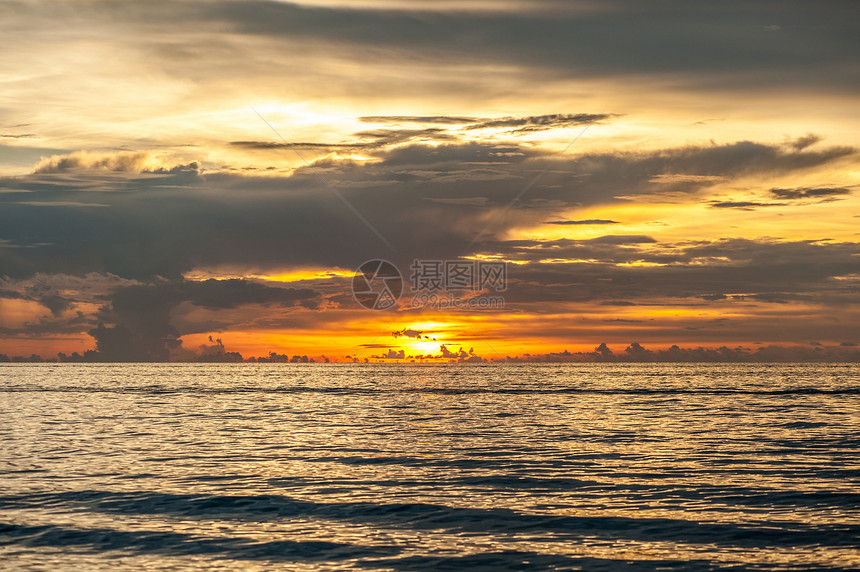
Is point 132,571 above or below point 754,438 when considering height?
above

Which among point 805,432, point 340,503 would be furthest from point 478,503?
point 805,432

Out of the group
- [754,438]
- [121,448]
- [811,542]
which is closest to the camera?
[811,542]

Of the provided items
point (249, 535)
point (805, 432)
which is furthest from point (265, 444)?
point (805, 432)

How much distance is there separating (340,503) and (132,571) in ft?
33.5

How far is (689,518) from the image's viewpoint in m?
26.5

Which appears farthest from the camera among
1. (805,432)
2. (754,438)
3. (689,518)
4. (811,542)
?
(805,432)

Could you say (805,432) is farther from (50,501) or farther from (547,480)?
(50,501)

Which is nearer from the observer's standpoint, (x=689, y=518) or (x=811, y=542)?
(x=811, y=542)

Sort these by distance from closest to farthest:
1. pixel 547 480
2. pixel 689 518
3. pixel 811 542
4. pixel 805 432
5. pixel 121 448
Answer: pixel 811 542 → pixel 689 518 → pixel 547 480 → pixel 121 448 → pixel 805 432

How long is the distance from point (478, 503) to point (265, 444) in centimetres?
2463

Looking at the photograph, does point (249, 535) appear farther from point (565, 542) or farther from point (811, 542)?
point (811, 542)

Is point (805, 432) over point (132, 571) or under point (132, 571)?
under

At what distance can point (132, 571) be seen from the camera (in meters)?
20.8

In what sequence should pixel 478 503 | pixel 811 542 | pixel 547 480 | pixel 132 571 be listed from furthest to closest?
pixel 547 480
pixel 478 503
pixel 811 542
pixel 132 571
